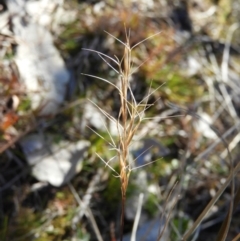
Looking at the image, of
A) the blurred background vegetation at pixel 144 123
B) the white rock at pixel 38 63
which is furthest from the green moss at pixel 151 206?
the white rock at pixel 38 63

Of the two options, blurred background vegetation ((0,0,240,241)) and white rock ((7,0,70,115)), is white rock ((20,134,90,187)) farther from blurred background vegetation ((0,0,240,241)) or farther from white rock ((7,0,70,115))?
white rock ((7,0,70,115))

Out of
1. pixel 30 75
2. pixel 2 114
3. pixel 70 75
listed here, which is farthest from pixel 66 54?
pixel 2 114

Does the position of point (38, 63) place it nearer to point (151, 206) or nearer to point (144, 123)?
point (144, 123)

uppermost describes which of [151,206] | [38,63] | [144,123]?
[38,63]

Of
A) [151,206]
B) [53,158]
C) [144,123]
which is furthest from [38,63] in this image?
[151,206]

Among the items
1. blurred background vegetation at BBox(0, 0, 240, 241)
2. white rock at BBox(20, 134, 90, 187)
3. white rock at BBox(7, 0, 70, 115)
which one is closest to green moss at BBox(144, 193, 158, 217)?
blurred background vegetation at BBox(0, 0, 240, 241)

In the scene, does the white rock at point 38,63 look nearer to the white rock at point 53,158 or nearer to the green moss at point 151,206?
the white rock at point 53,158

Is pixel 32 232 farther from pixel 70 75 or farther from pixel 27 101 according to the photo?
pixel 70 75

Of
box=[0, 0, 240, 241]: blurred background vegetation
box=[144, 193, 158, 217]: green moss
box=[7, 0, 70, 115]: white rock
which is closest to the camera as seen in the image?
box=[0, 0, 240, 241]: blurred background vegetation
